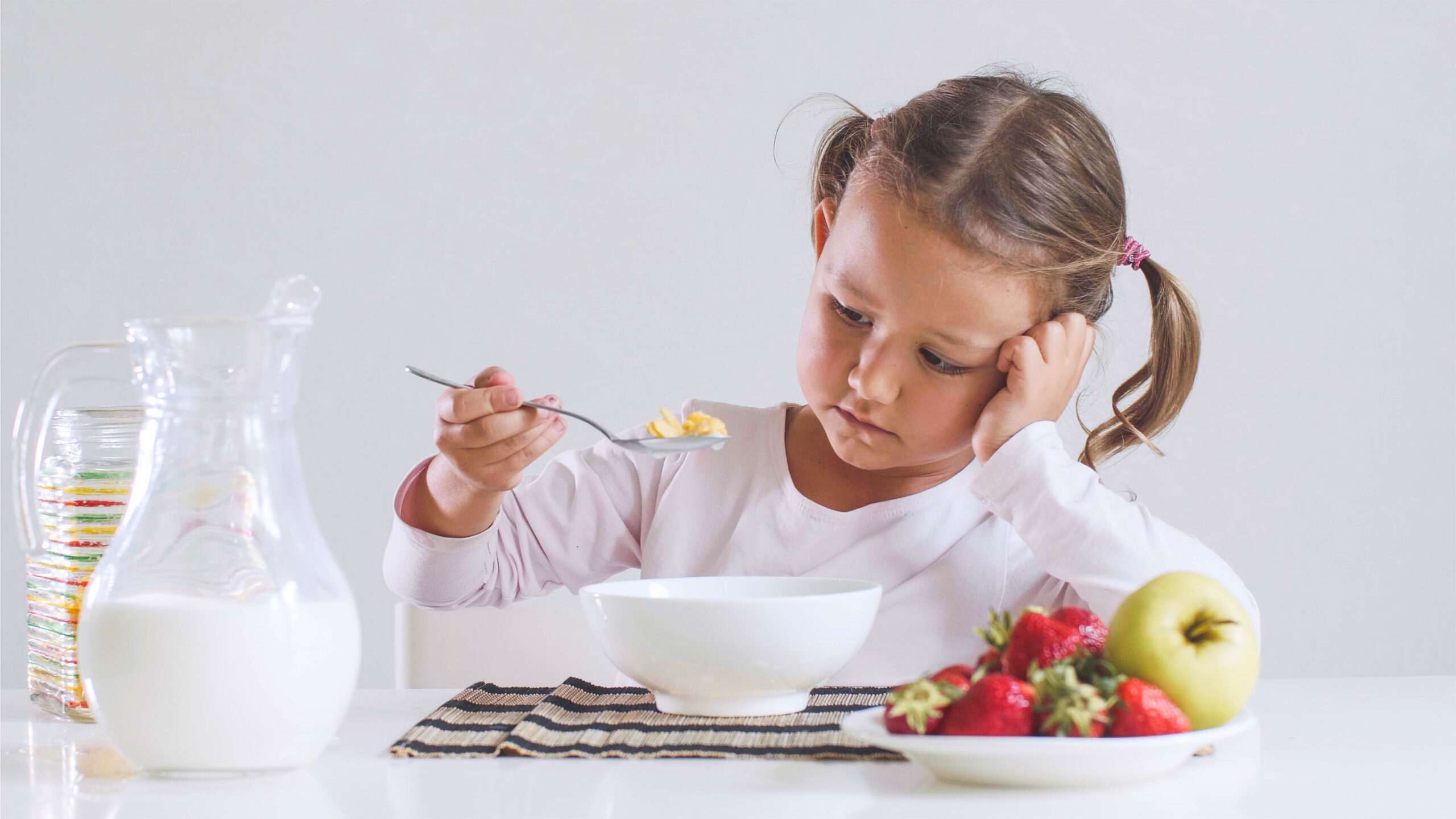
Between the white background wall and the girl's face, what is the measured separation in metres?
1.21

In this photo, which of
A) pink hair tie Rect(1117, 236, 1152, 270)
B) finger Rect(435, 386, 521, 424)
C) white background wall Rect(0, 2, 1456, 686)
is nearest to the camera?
A: finger Rect(435, 386, 521, 424)

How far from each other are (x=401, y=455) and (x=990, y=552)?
1448mm

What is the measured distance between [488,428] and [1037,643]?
45 cm

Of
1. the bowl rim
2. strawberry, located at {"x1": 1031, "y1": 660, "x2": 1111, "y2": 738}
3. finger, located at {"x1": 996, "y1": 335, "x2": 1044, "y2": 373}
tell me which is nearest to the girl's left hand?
finger, located at {"x1": 996, "y1": 335, "x2": 1044, "y2": 373}

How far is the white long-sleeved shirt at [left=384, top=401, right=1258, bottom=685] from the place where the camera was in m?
1.01

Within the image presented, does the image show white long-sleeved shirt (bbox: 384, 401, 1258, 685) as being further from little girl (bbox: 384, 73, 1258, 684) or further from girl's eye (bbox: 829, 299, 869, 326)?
girl's eye (bbox: 829, 299, 869, 326)

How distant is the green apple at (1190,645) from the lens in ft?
1.99

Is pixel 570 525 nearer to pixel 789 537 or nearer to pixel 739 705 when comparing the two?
pixel 789 537

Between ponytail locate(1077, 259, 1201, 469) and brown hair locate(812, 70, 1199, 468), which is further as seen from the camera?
ponytail locate(1077, 259, 1201, 469)

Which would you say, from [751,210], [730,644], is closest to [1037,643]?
[730,644]

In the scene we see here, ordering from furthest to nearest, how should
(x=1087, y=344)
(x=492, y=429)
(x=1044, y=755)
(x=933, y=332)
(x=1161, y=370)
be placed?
(x=1161, y=370) → (x=1087, y=344) → (x=933, y=332) → (x=492, y=429) → (x=1044, y=755)

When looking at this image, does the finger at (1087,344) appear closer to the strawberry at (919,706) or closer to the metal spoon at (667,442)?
the metal spoon at (667,442)

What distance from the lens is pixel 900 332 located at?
0.99 meters

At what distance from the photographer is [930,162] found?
3.42ft
